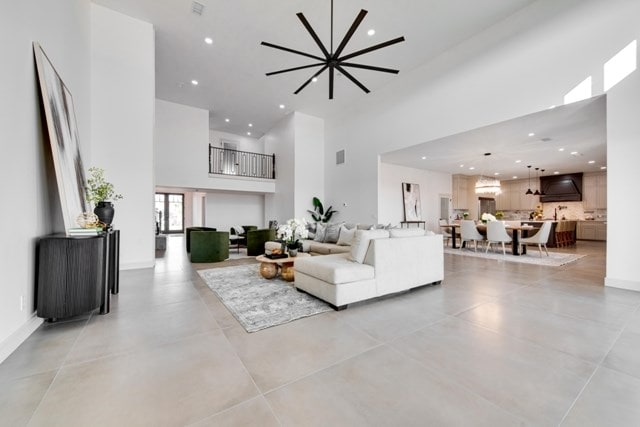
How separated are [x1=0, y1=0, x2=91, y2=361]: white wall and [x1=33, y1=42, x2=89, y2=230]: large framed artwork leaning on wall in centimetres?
8

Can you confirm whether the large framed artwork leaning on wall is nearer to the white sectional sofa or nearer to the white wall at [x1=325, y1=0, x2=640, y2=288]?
the white sectional sofa

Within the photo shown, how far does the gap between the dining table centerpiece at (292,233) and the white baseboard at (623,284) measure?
4.69m

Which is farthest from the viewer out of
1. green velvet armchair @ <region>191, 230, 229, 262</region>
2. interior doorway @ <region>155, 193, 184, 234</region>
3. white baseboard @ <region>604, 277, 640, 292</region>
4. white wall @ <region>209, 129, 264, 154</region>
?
interior doorway @ <region>155, 193, 184, 234</region>

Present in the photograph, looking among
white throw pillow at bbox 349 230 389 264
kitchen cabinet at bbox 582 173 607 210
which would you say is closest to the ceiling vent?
white throw pillow at bbox 349 230 389 264

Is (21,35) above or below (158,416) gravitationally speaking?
above

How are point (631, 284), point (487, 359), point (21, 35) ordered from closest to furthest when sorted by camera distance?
point (487, 359)
point (21, 35)
point (631, 284)

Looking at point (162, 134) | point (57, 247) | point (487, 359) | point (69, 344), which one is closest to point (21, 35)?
point (57, 247)

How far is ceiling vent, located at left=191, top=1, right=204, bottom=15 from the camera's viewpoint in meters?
4.56

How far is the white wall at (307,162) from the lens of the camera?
29.7 feet

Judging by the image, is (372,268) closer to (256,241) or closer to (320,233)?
(320,233)

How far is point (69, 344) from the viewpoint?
7.05ft

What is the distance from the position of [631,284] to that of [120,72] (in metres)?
9.33

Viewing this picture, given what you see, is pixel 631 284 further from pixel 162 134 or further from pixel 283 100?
pixel 162 134

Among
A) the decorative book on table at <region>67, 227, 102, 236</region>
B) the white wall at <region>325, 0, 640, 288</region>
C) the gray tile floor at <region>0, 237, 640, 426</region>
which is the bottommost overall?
the gray tile floor at <region>0, 237, 640, 426</region>
